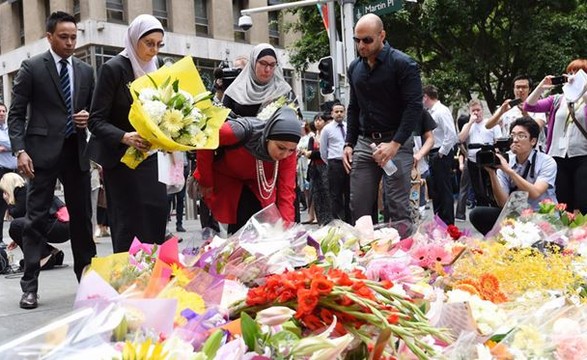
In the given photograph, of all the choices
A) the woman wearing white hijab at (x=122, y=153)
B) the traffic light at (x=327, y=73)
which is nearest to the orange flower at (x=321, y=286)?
the woman wearing white hijab at (x=122, y=153)

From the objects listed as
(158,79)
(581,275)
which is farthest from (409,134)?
(581,275)

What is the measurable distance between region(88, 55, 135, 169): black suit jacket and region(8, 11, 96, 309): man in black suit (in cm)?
57

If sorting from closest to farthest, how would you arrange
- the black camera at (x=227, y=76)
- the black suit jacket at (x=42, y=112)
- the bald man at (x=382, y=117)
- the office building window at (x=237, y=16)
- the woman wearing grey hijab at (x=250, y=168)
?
the woman wearing grey hijab at (x=250, y=168)
the black suit jacket at (x=42, y=112)
the bald man at (x=382, y=117)
the black camera at (x=227, y=76)
the office building window at (x=237, y=16)

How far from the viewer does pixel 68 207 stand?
4.98 metres

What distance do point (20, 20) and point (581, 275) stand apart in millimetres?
32233

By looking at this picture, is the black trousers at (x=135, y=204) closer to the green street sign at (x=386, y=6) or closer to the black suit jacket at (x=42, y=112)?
the black suit jacket at (x=42, y=112)

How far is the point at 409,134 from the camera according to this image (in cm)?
503

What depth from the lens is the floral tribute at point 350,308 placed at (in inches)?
62.9

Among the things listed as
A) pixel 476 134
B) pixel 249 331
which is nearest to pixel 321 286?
pixel 249 331

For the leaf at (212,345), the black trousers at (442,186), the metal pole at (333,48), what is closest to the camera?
the leaf at (212,345)

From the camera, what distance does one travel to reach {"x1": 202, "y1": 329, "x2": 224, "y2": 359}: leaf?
146 centimetres

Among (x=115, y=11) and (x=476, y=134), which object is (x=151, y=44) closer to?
(x=476, y=134)

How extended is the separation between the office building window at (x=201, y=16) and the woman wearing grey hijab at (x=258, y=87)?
1035 inches

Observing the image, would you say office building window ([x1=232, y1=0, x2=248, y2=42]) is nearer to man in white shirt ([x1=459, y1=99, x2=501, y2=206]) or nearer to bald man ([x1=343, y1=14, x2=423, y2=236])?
man in white shirt ([x1=459, y1=99, x2=501, y2=206])
